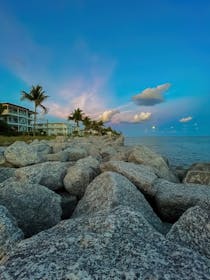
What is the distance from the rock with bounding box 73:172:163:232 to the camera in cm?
433

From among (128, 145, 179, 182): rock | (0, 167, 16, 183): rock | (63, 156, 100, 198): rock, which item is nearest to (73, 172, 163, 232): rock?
(63, 156, 100, 198): rock

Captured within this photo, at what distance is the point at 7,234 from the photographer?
9.68ft

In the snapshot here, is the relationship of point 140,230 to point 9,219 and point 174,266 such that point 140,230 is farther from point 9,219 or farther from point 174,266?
point 9,219

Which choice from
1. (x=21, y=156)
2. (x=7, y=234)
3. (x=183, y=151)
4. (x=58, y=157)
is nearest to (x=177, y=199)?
(x=7, y=234)

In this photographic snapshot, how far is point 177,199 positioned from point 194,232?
246 cm

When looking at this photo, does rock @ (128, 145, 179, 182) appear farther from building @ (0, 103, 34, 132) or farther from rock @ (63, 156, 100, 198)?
building @ (0, 103, 34, 132)

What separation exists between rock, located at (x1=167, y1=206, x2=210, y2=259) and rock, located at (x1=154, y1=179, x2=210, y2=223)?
2.01 meters

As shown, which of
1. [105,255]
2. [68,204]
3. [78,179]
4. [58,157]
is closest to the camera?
[105,255]

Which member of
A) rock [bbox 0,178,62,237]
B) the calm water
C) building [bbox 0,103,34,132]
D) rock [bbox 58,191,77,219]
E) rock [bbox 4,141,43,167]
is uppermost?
building [bbox 0,103,34,132]

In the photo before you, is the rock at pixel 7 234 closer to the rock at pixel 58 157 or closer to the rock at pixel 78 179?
the rock at pixel 78 179

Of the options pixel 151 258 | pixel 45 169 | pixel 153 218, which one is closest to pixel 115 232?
pixel 151 258

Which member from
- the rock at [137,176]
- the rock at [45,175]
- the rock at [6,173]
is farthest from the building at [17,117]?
the rock at [137,176]

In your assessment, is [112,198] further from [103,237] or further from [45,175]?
[45,175]

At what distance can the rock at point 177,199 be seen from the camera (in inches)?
209
